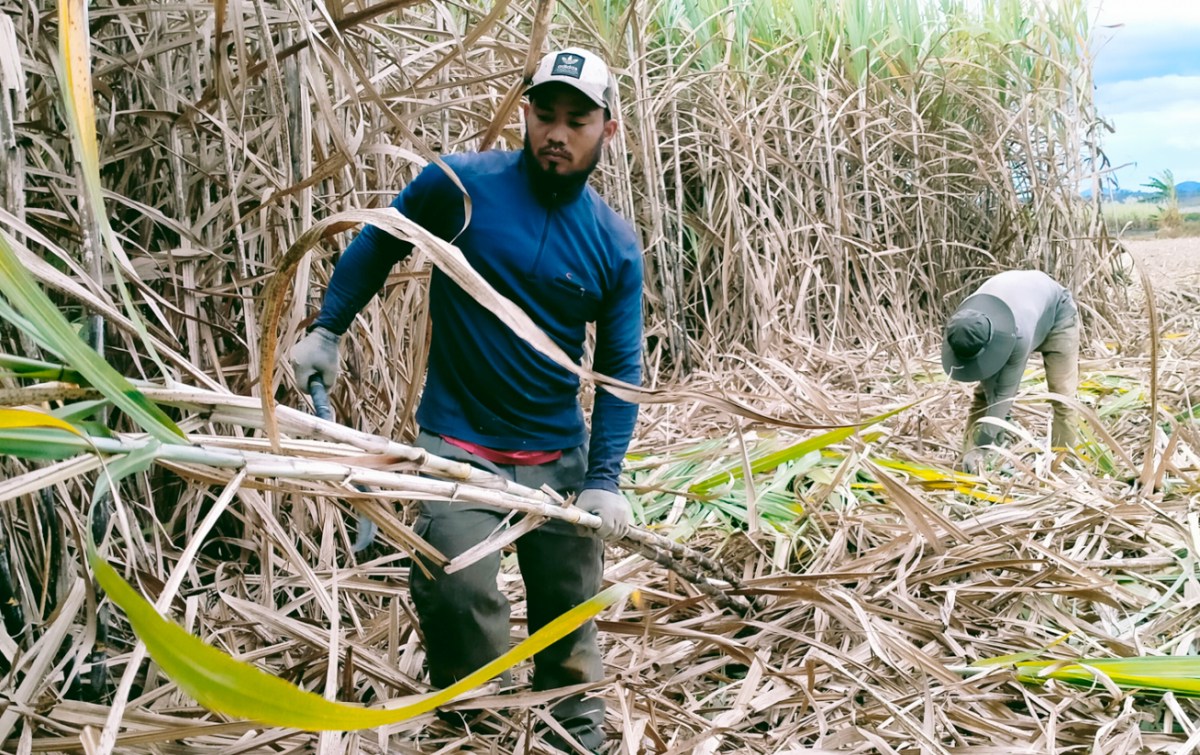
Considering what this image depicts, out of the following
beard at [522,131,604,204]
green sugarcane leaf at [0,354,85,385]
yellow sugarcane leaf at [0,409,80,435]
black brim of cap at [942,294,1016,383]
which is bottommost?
black brim of cap at [942,294,1016,383]

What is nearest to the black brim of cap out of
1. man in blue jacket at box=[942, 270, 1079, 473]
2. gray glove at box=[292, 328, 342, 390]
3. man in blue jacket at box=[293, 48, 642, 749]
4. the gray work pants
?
man in blue jacket at box=[942, 270, 1079, 473]

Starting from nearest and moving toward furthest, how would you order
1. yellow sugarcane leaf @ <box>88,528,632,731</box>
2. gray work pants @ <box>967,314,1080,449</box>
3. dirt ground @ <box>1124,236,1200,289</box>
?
yellow sugarcane leaf @ <box>88,528,632,731</box>
gray work pants @ <box>967,314,1080,449</box>
dirt ground @ <box>1124,236,1200,289</box>

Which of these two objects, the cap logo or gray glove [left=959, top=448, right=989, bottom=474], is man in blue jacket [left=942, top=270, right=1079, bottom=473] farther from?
the cap logo

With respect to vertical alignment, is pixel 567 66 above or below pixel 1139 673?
above

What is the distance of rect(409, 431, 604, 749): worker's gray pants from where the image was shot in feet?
4.98

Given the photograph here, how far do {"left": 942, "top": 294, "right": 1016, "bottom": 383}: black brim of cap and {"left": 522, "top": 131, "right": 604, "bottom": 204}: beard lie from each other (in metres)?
1.49

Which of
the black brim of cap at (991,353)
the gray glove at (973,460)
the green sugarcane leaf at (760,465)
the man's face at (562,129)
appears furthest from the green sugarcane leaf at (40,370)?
the gray glove at (973,460)

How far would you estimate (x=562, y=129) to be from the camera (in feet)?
4.98

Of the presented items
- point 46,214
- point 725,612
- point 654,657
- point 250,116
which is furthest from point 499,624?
point 250,116

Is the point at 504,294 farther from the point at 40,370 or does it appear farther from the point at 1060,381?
the point at 1060,381

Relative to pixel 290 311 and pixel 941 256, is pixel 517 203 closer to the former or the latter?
pixel 290 311

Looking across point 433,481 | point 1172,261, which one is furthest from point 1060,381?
point 1172,261

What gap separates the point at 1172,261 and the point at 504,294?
8.53 metres

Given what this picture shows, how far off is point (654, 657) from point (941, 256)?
3710 millimetres
